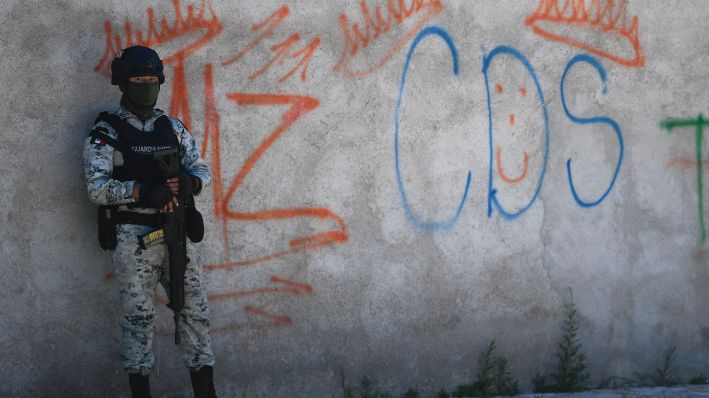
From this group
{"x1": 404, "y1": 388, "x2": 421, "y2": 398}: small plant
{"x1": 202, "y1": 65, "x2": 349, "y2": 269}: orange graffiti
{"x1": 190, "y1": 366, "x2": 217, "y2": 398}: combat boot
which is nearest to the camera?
{"x1": 190, "y1": 366, "x2": 217, "y2": 398}: combat boot

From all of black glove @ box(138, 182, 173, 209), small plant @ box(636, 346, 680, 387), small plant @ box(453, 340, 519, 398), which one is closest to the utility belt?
black glove @ box(138, 182, 173, 209)

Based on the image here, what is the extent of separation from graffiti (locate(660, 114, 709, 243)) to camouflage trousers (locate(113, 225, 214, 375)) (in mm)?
2913

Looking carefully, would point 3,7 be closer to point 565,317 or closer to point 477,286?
point 477,286

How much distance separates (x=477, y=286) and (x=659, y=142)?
1385 millimetres

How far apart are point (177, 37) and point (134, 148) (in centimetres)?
75

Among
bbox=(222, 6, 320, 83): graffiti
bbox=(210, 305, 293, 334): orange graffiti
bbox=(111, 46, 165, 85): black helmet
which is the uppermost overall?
bbox=(222, 6, 320, 83): graffiti

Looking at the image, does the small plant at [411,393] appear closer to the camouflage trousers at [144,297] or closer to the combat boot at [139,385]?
the camouflage trousers at [144,297]

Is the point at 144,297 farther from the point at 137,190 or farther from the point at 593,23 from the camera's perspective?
the point at 593,23

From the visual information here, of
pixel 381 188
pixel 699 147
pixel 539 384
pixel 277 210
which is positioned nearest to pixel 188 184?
pixel 277 210

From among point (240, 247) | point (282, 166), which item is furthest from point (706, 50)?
point (240, 247)

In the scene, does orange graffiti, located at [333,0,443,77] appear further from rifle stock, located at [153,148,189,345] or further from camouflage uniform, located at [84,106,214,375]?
rifle stock, located at [153,148,189,345]

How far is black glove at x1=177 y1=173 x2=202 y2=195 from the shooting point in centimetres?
402

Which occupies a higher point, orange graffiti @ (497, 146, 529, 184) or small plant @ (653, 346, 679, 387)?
orange graffiti @ (497, 146, 529, 184)

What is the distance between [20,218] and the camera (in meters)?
4.37
